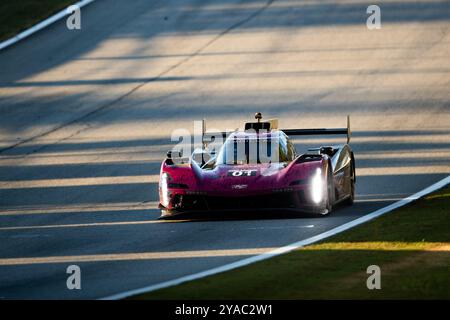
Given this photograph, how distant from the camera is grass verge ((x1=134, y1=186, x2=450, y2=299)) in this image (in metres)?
10.3

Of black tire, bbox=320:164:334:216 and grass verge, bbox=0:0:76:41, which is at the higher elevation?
grass verge, bbox=0:0:76:41

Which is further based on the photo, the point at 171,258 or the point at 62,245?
the point at 62,245

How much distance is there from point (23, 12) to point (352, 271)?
28.3 m

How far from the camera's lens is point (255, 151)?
54.4 feet

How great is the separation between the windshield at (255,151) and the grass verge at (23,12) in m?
19.4

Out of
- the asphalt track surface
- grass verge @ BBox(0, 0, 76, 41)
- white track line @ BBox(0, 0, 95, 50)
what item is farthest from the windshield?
grass verge @ BBox(0, 0, 76, 41)

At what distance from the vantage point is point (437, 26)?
1336 inches

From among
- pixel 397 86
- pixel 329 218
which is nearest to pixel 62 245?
pixel 329 218

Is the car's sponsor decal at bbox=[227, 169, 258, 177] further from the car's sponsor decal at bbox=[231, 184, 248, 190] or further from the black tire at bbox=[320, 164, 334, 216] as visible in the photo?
the black tire at bbox=[320, 164, 334, 216]

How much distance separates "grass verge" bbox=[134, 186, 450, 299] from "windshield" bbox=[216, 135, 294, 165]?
2570 mm

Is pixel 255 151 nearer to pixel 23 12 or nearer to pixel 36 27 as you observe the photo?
pixel 36 27

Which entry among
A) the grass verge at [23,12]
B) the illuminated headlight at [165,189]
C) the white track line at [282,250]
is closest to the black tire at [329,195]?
the white track line at [282,250]

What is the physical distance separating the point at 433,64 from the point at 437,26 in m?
3.90
